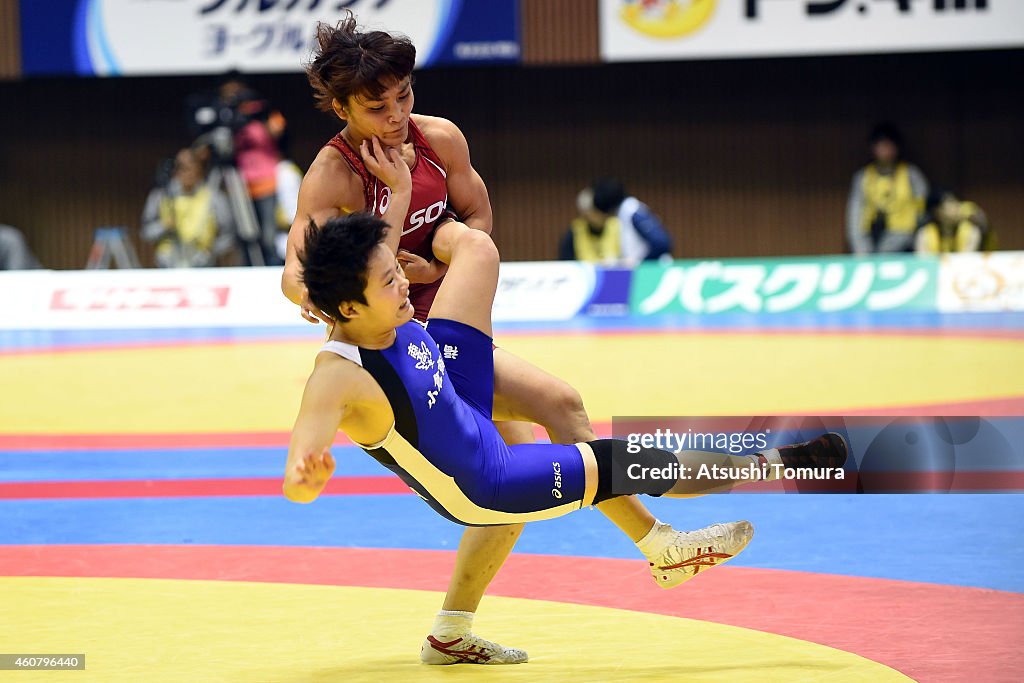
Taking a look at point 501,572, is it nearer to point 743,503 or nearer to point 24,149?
point 743,503

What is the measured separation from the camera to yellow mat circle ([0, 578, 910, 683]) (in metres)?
3.85

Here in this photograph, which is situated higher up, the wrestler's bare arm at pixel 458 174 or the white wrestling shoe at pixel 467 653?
the wrestler's bare arm at pixel 458 174

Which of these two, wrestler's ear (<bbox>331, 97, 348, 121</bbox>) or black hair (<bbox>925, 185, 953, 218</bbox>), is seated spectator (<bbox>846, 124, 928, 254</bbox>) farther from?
wrestler's ear (<bbox>331, 97, 348, 121</bbox>)

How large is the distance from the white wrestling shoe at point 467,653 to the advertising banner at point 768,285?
1012 centimetres

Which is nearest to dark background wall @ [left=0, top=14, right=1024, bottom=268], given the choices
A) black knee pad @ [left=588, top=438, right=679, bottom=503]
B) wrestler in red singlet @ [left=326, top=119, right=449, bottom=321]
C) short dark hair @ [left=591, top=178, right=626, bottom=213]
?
short dark hair @ [left=591, top=178, right=626, bottom=213]

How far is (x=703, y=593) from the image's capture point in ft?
15.8

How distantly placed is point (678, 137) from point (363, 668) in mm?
15511

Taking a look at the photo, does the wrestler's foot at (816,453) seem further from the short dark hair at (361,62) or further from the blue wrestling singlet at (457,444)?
the short dark hair at (361,62)

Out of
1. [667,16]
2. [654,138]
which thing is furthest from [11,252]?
[654,138]

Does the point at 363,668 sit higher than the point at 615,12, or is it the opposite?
the point at 615,12

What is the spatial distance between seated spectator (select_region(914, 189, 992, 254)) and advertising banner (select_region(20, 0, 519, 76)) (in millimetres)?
4668

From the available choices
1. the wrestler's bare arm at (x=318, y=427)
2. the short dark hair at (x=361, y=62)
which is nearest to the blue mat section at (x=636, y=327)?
the short dark hair at (x=361, y=62)

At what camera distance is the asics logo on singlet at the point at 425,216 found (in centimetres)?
425

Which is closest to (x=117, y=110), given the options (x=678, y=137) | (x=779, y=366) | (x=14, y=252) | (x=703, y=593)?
(x=14, y=252)
